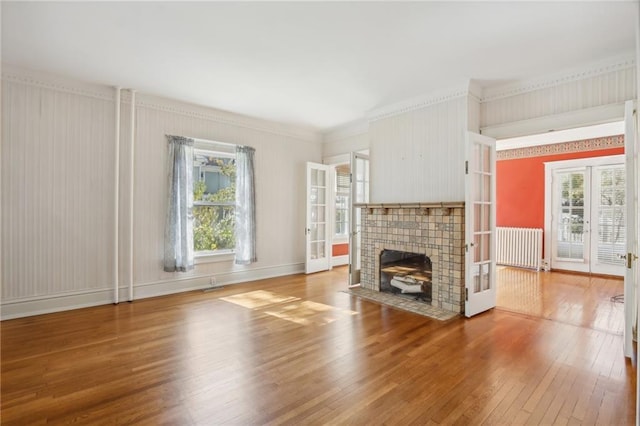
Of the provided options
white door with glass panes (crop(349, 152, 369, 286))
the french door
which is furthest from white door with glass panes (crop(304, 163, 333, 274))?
the french door

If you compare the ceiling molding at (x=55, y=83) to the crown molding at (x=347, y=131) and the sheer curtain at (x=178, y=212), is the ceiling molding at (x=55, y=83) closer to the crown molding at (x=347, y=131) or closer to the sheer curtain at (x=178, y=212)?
the sheer curtain at (x=178, y=212)

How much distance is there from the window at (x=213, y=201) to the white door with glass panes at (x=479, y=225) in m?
3.77

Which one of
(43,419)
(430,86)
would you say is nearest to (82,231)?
(43,419)

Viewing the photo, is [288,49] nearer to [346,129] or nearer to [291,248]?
[346,129]

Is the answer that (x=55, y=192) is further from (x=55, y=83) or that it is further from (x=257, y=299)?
(x=257, y=299)

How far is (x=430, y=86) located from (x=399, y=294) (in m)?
2.91

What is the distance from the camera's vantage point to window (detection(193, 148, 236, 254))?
5.20 m

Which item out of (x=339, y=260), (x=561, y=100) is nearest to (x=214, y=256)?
(x=339, y=260)

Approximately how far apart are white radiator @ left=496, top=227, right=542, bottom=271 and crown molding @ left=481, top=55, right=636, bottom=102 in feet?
13.3

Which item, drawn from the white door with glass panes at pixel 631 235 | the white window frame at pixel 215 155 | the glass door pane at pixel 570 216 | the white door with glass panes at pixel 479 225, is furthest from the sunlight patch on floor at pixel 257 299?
the glass door pane at pixel 570 216

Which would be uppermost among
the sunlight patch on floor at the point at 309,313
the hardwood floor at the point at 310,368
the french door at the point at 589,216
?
the french door at the point at 589,216

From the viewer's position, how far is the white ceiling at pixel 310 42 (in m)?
2.55

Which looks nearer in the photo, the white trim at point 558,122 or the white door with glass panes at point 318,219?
the white trim at point 558,122

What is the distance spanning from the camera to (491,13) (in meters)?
2.56
